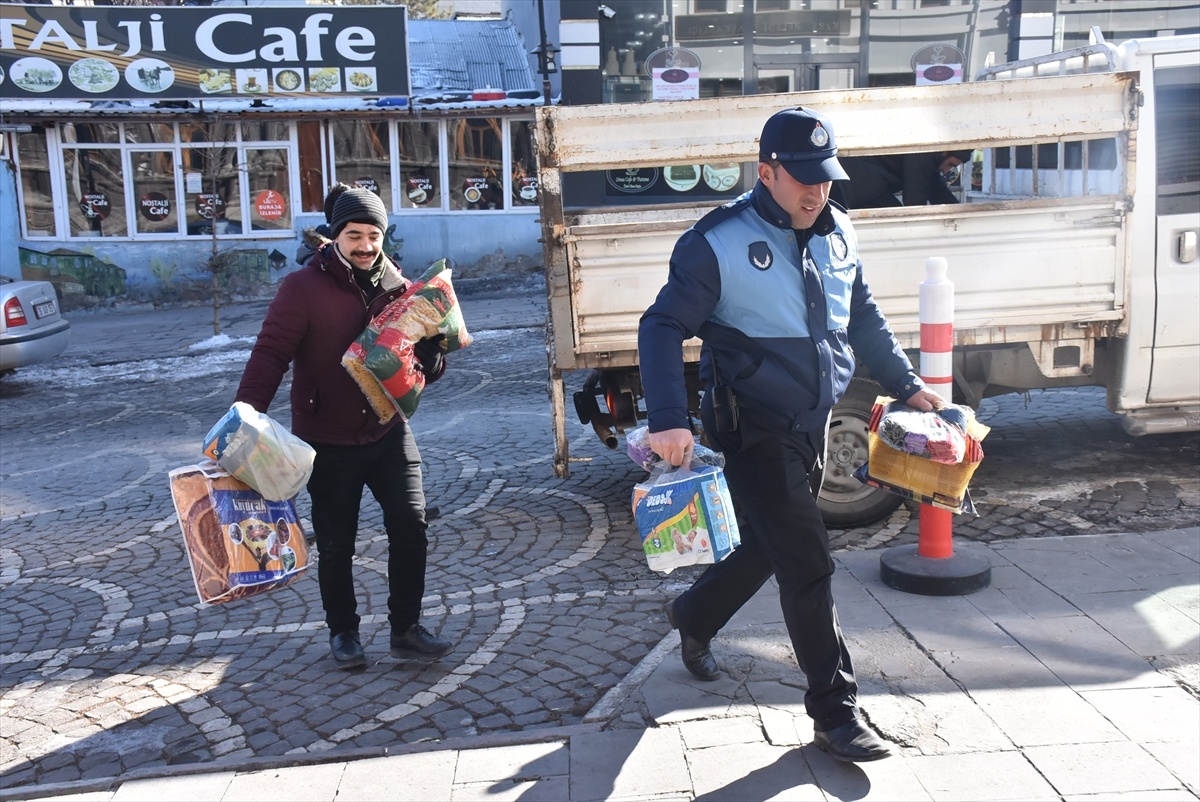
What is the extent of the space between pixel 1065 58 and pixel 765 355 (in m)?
4.27

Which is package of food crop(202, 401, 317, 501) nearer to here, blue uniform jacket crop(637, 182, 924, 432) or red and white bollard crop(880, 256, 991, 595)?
blue uniform jacket crop(637, 182, 924, 432)

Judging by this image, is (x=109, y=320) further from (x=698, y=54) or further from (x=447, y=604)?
(x=447, y=604)

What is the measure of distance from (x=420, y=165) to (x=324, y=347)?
49.8ft

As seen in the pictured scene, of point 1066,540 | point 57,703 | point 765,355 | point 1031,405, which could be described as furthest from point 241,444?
point 1031,405

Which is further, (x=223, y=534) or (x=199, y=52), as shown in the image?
(x=199, y=52)

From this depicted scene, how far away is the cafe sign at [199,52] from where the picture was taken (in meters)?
16.6

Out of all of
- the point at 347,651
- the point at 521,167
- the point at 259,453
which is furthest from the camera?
the point at 521,167

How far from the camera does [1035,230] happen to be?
568cm

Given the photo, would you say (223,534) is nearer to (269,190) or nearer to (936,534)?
(936,534)

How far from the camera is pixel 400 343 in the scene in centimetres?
412

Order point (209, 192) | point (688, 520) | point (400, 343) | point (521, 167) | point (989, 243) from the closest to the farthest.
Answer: point (688, 520) → point (400, 343) → point (989, 243) → point (209, 192) → point (521, 167)

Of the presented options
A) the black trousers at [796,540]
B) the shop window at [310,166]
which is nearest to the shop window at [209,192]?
the shop window at [310,166]

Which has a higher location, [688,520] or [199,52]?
[199,52]

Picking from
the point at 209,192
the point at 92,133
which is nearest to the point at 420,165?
the point at 209,192
